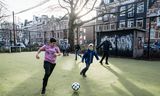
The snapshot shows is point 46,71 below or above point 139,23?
below

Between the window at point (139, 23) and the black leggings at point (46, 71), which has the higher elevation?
the window at point (139, 23)

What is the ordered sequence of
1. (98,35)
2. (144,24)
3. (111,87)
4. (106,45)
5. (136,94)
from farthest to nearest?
1. (144,24)
2. (98,35)
3. (106,45)
4. (111,87)
5. (136,94)

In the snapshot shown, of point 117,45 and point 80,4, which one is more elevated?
point 80,4

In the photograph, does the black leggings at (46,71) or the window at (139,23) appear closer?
the black leggings at (46,71)

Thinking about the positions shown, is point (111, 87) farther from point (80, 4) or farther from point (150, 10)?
point (150, 10)

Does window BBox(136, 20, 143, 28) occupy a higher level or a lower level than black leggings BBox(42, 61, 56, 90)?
higher

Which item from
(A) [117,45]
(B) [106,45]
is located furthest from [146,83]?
(A) [117,45]

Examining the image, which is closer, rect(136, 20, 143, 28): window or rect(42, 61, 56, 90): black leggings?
rect(42, 61, 56, 90): black leggings

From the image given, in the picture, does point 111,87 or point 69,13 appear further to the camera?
point 69,13

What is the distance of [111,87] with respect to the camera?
23.1 ft

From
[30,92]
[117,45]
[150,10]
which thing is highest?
[150,10]

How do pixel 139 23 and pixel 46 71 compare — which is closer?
pixel 46 71

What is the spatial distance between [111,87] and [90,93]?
3.65 feet

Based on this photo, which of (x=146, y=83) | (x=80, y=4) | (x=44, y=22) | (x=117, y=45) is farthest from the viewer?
(x=44, y=22)
